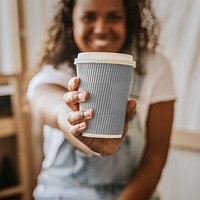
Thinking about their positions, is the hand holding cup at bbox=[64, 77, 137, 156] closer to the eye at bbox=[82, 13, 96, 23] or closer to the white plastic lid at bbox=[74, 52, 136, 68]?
the white plastic lid at bbox=[74, 52, 136, 68]

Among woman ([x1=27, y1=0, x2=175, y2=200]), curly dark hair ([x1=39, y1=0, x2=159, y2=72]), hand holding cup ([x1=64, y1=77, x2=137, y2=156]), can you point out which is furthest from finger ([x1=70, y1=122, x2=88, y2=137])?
curly dark hair ([x1=39, y1=0, x2=159, y2=72])

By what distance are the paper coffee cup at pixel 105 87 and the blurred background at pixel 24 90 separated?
0.24 metres

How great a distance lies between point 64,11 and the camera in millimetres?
639

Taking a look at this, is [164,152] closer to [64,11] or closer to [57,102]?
[57,102]

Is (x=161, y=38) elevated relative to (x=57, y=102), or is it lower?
elevated

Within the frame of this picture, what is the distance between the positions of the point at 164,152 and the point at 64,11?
1.24ft

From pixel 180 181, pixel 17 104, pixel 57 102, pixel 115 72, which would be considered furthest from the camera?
pixel 17 104

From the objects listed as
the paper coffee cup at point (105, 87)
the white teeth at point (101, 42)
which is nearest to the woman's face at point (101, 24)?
the white teeth at point (101, 42)

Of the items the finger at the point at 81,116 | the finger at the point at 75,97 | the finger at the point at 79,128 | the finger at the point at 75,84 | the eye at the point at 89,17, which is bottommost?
the finger at the point at 79,128

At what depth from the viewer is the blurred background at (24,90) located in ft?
1.99

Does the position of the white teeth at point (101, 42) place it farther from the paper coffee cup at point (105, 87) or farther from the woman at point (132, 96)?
the paper coffee cup at point (105, 87)

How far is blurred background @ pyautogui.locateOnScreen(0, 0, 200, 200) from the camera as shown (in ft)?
1.99

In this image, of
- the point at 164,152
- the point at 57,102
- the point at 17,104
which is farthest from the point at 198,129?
the point at 17,104

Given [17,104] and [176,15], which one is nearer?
[176,15]
